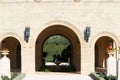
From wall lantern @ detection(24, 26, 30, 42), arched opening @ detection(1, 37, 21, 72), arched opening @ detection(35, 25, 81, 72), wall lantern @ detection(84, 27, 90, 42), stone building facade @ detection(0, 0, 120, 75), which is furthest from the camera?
arched opening @ detection(1, 37, 21, 72)

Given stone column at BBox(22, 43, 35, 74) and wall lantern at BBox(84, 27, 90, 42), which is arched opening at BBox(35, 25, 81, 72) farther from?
wall lantern at BBox(84, 27, 90, 42)

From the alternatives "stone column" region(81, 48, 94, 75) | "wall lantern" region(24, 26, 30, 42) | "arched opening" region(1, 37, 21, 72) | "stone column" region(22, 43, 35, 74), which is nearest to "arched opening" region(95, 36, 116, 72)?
"stone column" region(81, 48, 94, 75)

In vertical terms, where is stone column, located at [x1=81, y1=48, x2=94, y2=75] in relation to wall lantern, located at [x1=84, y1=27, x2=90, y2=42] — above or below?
below

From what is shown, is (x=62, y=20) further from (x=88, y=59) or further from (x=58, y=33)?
(x=58, y=33)

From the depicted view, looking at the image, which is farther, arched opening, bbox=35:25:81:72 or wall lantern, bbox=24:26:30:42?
arched opening, bbox=35:25:81:72

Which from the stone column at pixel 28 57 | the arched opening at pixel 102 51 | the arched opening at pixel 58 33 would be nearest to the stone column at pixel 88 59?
the stone column at pixel 28 57

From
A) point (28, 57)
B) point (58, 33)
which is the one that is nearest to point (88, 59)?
point (28, 57)

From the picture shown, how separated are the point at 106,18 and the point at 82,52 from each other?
9.30ft

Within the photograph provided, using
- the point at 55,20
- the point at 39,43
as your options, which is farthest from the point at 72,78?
the point at 39,43

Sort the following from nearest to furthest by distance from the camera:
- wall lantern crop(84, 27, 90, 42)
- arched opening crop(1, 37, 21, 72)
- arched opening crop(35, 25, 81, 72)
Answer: wall lantern crop(84, 27, 90, 42) → arched opening crop(35, 25, 81, 72) → arched opening crop(1, 37, 21, 72)

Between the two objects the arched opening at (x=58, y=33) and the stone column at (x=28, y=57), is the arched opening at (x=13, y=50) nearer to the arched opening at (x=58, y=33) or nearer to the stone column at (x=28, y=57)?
the arched opening at (x=58, y=33)

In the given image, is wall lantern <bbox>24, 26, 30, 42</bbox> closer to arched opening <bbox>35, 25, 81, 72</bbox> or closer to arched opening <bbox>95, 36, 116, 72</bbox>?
arched opening <bbox>35, 25, 81, 72</bbox>

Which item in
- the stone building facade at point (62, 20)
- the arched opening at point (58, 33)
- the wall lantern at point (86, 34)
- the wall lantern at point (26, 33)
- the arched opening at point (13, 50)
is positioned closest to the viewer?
the wall lantern at point (86, 34)

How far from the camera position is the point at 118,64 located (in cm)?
1834
